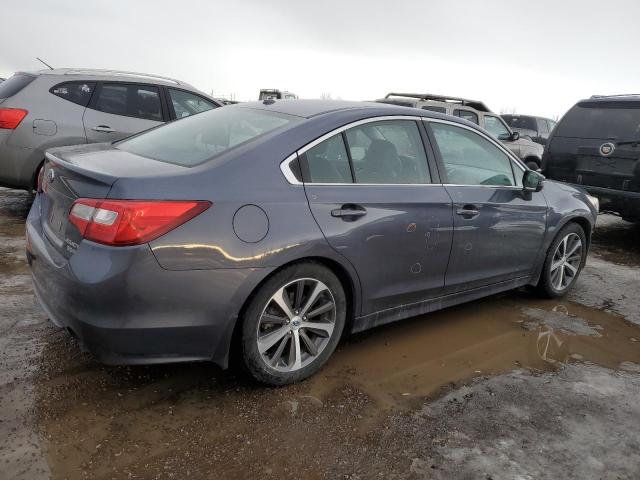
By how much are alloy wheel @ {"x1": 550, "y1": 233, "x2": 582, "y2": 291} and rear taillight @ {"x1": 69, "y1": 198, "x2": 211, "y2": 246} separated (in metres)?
3.40

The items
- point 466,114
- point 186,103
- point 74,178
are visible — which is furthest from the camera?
point 466,114

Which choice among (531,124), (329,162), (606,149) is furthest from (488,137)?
(531,124)

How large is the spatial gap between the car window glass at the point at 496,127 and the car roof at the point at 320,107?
24.7ft

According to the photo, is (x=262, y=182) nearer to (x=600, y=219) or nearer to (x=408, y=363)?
(x=408, y=363)

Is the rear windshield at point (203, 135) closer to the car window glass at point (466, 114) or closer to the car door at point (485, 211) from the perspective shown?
the car door at point (485, 211)

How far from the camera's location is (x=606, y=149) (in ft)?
21.3

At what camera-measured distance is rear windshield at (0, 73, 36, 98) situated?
5891 millimetres

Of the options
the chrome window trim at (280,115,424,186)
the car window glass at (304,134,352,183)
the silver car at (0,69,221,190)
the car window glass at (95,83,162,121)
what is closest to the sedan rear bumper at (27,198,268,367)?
the chrome window trim at (280,115,424,186)

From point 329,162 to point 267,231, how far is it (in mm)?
637

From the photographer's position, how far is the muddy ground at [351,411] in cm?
232

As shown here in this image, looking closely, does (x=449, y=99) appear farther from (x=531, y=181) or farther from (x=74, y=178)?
(x=74, y=178)

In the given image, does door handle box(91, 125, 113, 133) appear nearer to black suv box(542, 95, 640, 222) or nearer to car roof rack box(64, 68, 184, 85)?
car roof rack box(64, 68, 184, 85)

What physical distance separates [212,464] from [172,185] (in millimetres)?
1248

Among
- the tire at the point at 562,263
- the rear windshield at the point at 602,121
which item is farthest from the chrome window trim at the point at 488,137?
the rear windshield at the point at 602,121
